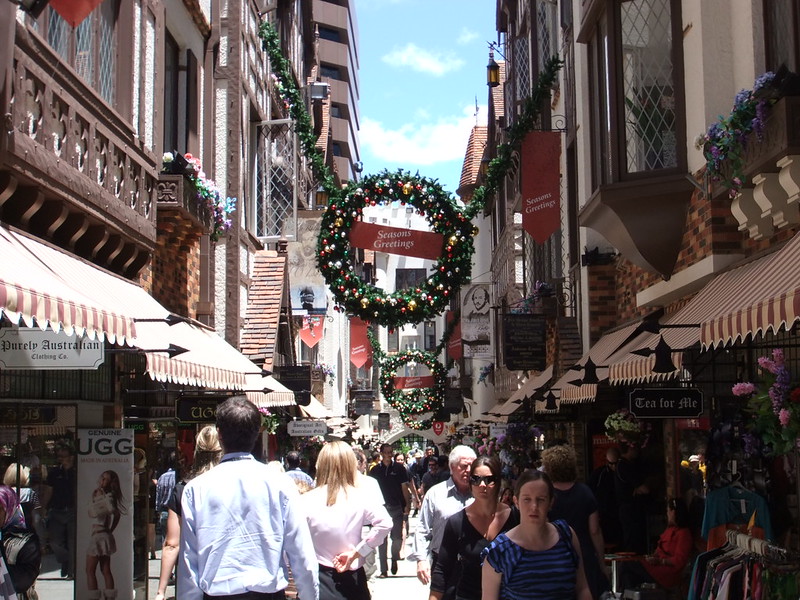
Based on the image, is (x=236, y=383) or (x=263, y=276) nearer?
(x=236, y=383)

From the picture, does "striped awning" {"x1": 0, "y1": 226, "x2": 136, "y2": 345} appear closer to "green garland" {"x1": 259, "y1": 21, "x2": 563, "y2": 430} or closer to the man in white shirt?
the man in white shirt

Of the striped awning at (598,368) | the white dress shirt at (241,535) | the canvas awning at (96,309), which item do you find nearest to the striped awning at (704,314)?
the striped awning at (598,368)

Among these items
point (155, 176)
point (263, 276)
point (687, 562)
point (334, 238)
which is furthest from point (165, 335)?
point (263, 276)

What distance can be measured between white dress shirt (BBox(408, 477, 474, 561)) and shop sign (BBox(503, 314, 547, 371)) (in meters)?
12.5

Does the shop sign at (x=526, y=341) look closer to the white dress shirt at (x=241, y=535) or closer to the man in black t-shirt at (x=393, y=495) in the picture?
the man in black t-shirt at (x=393, y=495)

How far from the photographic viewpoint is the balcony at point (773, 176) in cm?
792

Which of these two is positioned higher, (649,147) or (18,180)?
(649,147)

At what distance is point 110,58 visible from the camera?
12.1 m

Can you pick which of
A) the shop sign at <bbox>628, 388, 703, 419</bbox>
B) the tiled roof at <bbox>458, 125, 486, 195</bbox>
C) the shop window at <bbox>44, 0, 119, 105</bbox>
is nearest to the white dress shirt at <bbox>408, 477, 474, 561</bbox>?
the shop sign at <bbox>628, 388, 703, 419</bbox>

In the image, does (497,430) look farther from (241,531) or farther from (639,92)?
(241,531)

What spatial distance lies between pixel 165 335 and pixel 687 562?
519cm

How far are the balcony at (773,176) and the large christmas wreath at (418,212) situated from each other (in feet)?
26.7

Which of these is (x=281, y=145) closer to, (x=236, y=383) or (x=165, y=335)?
Answer: (x=236, y=383)

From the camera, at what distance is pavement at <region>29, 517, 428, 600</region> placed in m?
10.4
